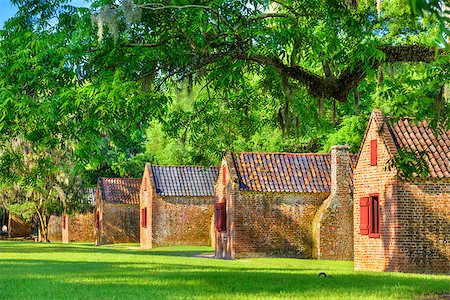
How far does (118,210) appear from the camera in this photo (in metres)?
66.2

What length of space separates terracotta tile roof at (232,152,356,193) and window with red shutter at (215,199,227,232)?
200 cm

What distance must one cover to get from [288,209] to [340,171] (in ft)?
9.30

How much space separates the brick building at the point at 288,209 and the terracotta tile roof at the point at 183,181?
49.3 feet

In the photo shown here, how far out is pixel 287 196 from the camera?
3969cm

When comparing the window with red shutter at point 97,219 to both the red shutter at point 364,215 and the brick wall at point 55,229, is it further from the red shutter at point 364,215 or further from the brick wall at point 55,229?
the red shutter at point 364,215

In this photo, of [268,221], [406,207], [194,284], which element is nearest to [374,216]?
[406,207]

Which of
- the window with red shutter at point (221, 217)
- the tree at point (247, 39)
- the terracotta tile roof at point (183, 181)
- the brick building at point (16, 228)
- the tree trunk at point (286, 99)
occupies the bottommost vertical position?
the brick building at point (16, 228)

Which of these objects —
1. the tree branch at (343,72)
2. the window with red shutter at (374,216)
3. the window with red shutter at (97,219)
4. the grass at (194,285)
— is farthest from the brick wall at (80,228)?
the tree branch at (343,72)

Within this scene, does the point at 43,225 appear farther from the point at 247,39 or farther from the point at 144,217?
the point at 247,39

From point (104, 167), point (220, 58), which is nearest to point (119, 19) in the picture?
point (220, 58)

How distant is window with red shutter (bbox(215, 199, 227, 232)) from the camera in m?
40.6

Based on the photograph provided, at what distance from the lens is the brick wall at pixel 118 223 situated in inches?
2589

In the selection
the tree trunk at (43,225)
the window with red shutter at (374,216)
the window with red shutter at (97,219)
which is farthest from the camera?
the tree trunk at (43,225)

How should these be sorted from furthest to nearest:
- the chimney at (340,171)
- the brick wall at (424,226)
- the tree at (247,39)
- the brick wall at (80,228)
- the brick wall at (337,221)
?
the brick wall at (80,228)
the chimney at (340,171)
the brick wall at (337,221)
the brick wall at (424,226)
the tree at (247,39)
